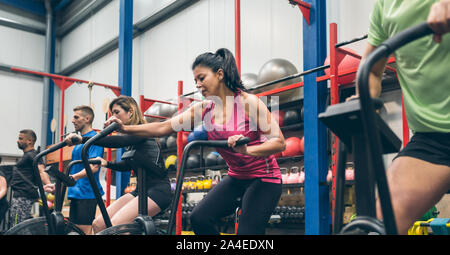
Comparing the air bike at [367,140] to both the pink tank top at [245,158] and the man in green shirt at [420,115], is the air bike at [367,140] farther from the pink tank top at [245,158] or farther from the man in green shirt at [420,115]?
the pink tank top at [245,158]

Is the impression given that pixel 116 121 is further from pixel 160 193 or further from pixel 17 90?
pixel 17 90

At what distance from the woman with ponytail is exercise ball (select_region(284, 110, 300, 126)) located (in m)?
3.50

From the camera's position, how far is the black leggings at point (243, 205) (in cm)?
203

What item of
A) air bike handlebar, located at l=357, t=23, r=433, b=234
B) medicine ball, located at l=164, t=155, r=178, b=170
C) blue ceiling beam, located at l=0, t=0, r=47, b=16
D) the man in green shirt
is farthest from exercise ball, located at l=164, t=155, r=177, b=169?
blue ceiling beam, located at l=0, t=0, r=47, b=16

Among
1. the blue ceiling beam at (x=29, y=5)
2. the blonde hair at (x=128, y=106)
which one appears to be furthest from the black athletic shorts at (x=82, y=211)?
the blue ceiling beam at (x=29, y=5)

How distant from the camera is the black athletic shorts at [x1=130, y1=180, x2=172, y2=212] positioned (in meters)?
2.73

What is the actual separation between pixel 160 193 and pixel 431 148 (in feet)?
5.95

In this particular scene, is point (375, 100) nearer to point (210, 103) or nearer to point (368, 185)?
point (368, 185)

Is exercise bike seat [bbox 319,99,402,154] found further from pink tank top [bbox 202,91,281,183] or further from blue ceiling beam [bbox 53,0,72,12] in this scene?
blue ceiling beam [bbox 53,0,72,12]

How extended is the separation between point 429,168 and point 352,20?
4626 mm

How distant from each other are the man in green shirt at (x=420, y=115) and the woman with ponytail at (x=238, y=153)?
764 millimetres

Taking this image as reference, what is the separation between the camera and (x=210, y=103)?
234cm
